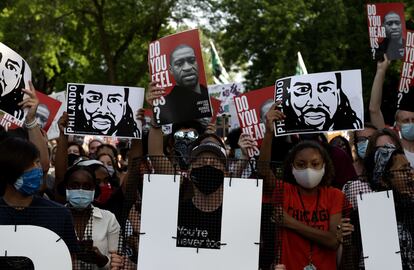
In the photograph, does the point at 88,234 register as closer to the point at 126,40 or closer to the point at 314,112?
the point at 314,112

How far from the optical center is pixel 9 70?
7.45 m

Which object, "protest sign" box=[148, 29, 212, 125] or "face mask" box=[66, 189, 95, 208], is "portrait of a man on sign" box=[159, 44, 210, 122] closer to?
"protest sign" box=[148, 29, 212, 125]

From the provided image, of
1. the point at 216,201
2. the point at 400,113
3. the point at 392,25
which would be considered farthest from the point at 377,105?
the point at 216,201

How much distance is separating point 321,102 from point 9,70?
2.43 m

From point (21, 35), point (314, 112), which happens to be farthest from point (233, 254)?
point (21, 35)

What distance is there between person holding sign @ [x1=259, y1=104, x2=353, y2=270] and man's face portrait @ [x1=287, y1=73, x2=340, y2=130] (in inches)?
43.1

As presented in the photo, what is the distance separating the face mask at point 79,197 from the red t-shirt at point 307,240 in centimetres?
131

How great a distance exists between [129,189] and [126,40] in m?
26.6

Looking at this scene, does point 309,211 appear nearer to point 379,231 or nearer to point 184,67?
point 379,231

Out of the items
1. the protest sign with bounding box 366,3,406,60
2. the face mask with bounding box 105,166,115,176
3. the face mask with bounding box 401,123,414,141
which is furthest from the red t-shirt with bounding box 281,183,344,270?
the protest sign with bounding box 366,3,406,60

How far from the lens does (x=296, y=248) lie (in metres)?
5.94

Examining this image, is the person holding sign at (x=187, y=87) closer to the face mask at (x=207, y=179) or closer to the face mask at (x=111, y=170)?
the face mask at (x=111, y=170)

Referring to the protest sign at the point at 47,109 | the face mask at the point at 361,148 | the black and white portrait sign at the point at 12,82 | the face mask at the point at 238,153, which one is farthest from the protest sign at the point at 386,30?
the black and white portrait sign at the point at 12,82

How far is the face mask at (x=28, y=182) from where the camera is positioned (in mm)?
5398
